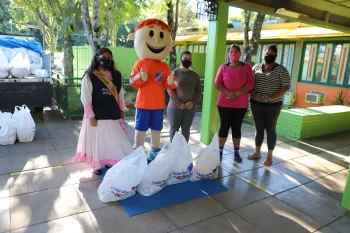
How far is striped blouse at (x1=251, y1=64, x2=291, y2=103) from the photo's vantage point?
12.9 ft

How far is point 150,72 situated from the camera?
3693 mm

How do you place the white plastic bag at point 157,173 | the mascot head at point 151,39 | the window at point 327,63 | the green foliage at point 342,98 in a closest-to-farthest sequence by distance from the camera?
the white plastic bag at point 157,173 → the mascot head at point 151,39 → the green foliage at point 342,98 → the window at point 327,63

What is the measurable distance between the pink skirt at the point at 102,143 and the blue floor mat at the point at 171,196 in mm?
253

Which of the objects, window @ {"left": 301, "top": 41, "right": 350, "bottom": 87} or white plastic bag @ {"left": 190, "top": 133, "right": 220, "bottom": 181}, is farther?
window @ {"left": 301, "top": 41, "right": 350, "bottom": 87}

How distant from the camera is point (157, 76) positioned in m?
3.71

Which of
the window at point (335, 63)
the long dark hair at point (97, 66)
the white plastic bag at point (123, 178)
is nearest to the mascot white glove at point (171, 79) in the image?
the long dark hair at point (97, 66)

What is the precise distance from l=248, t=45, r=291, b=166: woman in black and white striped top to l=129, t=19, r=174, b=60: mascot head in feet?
4.73

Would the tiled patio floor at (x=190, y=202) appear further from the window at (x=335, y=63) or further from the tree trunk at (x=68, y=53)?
the window at (x=335, y=63)

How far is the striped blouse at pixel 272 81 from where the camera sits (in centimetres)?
395

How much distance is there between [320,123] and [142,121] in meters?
4.44

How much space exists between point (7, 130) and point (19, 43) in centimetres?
364

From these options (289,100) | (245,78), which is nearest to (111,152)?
(245,78)

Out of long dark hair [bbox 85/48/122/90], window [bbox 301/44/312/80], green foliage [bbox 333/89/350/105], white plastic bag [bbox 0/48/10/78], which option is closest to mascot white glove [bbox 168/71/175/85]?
long dark hair [bbox 85/48/122/90]

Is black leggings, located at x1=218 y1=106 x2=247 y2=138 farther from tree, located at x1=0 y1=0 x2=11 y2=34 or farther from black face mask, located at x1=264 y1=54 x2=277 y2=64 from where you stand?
tree, located at x1=0 y1=0 x2=11 y2=34
